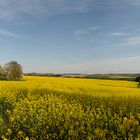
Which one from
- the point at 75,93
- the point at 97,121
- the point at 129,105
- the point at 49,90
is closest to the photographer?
the point at 97,121

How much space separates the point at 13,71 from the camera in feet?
207

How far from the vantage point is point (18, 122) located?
13492 millimetres

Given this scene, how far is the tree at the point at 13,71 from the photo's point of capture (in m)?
62.8

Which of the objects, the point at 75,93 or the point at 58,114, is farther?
the point at 75,93

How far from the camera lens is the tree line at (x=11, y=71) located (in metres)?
62.7

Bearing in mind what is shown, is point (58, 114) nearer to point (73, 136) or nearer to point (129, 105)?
point (73, 136)

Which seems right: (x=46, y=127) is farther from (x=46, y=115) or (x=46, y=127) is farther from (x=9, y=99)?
(x=9, y=99)

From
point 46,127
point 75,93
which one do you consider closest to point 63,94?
point 75,93

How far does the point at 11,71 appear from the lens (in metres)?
63.3

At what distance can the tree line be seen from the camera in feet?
206

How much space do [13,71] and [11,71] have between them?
43cm

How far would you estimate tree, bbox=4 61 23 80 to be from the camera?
62797 mm

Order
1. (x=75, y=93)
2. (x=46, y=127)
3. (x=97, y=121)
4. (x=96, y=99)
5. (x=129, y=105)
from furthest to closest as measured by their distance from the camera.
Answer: (x=75, y=93) → (x=96, y=99) → (x=129, y=105) → (x=97, y=121) → (x=46, y=127)

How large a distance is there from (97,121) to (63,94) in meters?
11.0
